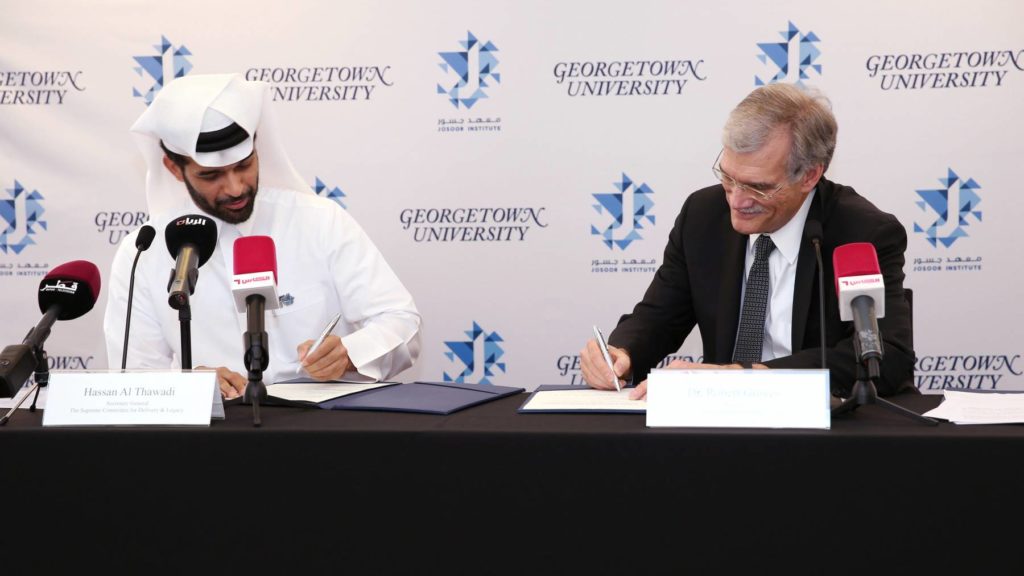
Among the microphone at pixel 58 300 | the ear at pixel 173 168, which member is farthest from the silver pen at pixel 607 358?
the ear at pixel 173 168

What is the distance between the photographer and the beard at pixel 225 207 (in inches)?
112

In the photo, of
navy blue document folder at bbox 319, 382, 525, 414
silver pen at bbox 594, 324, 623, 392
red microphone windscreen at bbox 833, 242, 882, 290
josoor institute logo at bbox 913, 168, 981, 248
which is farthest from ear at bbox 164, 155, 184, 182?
josoor institute logo at bbox 913, 168, 981, 248

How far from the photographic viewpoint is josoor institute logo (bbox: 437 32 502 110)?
3678 mm

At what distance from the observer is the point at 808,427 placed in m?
1.49

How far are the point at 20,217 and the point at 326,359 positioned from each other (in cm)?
232

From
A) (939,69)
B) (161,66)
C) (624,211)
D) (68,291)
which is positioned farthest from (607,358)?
(161,66)

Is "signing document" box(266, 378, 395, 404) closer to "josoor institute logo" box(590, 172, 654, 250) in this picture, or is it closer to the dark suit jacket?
the dark suit jacket

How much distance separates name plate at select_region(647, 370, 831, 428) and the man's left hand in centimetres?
93

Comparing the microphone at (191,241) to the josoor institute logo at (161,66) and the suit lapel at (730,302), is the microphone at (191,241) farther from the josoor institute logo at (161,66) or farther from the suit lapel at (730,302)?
the josoor institute logo at (161,66)

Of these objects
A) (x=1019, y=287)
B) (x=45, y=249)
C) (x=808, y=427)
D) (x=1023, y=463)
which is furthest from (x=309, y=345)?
(x=1019, y=287)

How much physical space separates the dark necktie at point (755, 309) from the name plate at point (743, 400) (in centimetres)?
88

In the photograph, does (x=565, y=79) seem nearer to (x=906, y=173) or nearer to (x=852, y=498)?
(x=906, y=173)

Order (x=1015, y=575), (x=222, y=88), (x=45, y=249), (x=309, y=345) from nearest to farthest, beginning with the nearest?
(x=1015, y=575) → (x=309, y=345) → (x=222, y=88) → (x=45, y=249)

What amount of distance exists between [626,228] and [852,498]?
2.33 m
